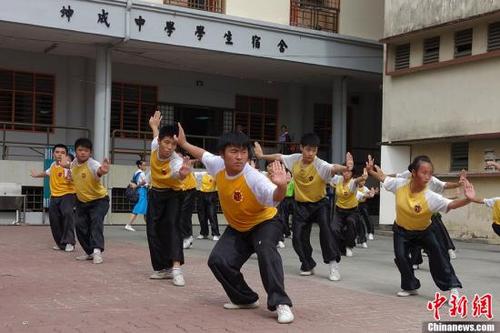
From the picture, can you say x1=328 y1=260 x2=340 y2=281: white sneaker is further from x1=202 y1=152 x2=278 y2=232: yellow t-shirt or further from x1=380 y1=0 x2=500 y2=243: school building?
x1=380 y1=0 x2=500 y2=243: school building

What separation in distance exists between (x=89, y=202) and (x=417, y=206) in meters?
4.83

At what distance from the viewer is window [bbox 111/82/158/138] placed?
20734mm

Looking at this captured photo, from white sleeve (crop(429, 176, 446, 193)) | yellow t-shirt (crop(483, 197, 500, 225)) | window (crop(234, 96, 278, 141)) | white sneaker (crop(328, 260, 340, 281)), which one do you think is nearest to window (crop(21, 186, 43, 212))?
window (crop(234, 96, 278, 141))

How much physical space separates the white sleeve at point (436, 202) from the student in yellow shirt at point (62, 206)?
20.5ft

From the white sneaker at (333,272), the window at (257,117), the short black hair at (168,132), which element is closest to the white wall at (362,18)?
the window at (257,117)

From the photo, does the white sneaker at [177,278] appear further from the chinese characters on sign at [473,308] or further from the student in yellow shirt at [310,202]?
the chinese characters on sign at [473,308]

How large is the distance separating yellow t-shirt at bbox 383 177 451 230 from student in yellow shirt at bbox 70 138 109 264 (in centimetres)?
436

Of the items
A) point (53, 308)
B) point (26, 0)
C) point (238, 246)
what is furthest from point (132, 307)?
point (26, 0)

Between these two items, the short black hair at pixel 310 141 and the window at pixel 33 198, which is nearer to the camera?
the short black hair at pixel 310 141

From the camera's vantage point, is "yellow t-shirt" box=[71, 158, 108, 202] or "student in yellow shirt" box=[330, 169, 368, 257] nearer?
"yellow t-shirt" box=[71, 158, 108, 202]

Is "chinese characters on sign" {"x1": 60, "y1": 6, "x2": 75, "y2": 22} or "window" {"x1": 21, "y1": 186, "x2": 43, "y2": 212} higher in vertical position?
"chinese characters on sign" {"x1": 60, "y1": 6, "x2": 75, "y2": 22}

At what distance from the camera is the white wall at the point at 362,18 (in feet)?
68.0

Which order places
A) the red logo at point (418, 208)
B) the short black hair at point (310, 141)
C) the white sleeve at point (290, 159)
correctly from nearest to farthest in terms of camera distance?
the red logo at point (418, 208) → the short black hair at point (310, 141) → the white sleeve at point (290, 159)

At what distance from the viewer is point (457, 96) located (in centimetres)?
1645
